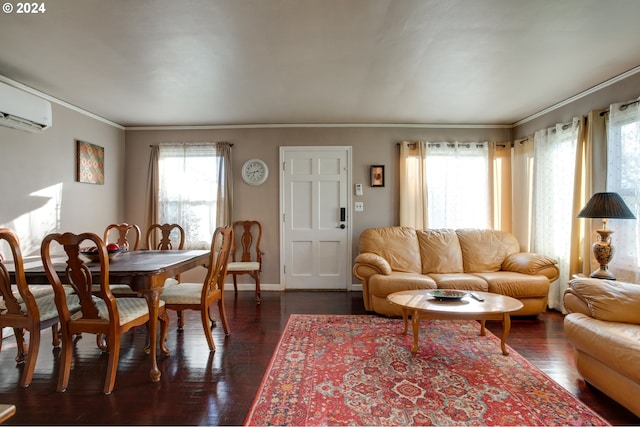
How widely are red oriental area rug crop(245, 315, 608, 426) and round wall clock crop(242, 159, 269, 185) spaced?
8.04ft

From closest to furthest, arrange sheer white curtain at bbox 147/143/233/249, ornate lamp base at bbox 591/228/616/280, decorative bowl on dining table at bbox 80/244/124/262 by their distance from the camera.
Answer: decorative bowl on dining table at bbox 80/244/124/262, ornate lamp base at bbox 591/228/616/280, sheer white curtain at bbox 147/143/233/249

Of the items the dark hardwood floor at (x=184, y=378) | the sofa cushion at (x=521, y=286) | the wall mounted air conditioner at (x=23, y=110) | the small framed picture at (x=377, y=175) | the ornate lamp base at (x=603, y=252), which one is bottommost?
the dark hardwood floor at (x=184, y=378)

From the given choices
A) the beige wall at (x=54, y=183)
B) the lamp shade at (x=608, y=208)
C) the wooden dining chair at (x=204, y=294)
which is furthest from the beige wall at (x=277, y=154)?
the lamp shade at (x=608, y=208)

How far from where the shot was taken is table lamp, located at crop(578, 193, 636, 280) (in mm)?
2703

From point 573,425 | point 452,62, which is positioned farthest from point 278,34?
point 573,425

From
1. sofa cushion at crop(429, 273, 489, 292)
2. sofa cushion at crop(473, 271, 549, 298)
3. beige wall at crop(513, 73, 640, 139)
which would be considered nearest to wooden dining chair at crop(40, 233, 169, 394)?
sofa cushion at crop(429, 273, 489, 292)

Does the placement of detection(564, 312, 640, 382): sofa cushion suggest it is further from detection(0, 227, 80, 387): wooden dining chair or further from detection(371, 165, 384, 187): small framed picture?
detection(0, 227, 80, 387): wooden dining chair

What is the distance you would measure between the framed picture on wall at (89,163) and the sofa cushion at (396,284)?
3755 millimetres

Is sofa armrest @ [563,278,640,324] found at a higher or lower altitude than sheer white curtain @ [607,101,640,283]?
lower

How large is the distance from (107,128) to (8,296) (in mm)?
3028

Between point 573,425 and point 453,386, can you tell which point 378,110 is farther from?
point 573,425

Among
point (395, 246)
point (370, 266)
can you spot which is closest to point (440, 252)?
point (395, 246)

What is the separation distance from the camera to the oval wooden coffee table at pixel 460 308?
7.90 feet

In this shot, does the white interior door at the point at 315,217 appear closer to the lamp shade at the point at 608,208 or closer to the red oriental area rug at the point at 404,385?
the red oriental area rug at the point at 404,385
